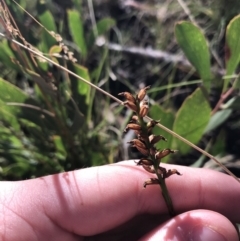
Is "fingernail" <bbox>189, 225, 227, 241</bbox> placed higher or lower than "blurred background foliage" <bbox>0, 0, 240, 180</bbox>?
lower

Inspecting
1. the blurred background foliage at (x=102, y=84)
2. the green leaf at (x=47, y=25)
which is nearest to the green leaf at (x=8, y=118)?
the blurred background foliage at (x=102, y=84)

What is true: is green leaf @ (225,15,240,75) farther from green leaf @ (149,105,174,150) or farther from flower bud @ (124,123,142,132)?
flower bud @ (124,123,142,132)

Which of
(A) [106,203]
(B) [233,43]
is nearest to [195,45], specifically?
(B) [233,43]

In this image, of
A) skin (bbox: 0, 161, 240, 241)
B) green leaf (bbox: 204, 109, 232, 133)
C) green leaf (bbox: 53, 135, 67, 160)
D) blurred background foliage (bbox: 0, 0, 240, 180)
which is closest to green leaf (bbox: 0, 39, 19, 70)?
blurred background foliage (bbox: 0, 0, 240, 180)

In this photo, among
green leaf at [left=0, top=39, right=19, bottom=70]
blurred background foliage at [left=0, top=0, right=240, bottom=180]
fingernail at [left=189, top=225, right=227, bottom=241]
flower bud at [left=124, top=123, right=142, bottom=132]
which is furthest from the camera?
green leaf at [left=0, top=39, right=19, bottom=70]

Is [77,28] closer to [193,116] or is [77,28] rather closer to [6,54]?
[6,54]

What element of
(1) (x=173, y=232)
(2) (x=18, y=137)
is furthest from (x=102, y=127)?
(1) (x=173, y=232)
